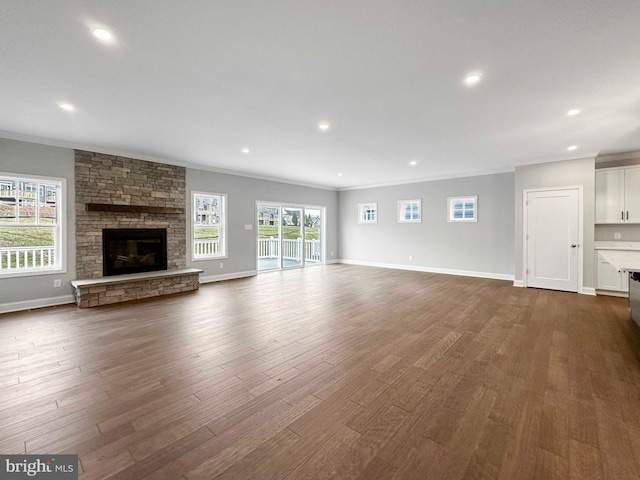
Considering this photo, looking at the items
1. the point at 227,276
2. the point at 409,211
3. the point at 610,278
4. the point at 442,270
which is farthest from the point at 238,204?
the point at 610,278

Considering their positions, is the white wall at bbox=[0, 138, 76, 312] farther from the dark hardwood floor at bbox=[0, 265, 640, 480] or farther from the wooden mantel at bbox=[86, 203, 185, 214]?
the dark hardwood floor at bbox=[0, 265, 640, 480]

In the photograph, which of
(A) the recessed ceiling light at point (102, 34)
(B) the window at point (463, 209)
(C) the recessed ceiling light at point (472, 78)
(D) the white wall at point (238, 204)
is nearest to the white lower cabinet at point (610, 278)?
(B) the window at point (463, 209)

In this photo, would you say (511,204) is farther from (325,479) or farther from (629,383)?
(325,479)

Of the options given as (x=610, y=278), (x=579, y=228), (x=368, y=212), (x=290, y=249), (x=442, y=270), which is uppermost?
(x=368, y=212)

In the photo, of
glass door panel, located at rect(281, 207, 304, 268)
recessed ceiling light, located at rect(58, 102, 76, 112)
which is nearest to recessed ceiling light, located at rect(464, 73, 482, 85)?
recessed ceiling light, located at rect(58, 102, 76, 112)

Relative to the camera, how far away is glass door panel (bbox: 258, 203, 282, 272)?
8.14 meters

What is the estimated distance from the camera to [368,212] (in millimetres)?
9555

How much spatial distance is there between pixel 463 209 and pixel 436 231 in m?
0.91

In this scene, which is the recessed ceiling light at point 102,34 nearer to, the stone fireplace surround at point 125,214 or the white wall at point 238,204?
the stone fireplace surround at point 125,214

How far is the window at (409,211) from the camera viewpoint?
27.2 feet

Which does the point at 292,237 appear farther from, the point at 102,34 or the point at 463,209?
the point at 102,34

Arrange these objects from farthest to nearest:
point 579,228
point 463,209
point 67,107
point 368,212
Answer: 1. point 368,212
2. point 463,209
3. point 579,228
4. point 67,107

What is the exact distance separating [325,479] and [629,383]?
2.69 meters

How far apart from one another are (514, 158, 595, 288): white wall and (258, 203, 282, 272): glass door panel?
6.11 m
